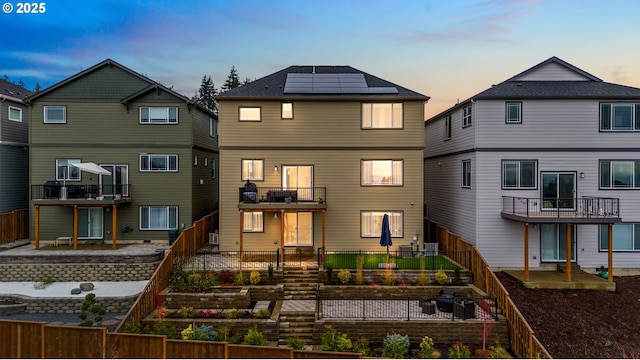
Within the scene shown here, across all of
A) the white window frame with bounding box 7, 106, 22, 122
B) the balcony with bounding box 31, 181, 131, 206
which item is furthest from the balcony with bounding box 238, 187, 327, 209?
the white window frame with bounding box 7, 106, 22, 122

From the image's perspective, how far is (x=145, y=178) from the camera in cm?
1942

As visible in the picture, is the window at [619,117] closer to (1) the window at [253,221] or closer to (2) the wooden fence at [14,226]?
(1) the window at [253,221]

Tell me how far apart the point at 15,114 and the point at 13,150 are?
2.26m

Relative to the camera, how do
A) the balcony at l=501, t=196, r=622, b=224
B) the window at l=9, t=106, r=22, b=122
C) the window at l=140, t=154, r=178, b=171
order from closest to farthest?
the balcony at l=501, t=196, r=622, b=224
the window at l=140, t=154, r=178, b=171
the window at l=9, t=106, r=22, b=122

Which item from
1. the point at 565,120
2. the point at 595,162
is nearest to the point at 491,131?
the point at 565,120

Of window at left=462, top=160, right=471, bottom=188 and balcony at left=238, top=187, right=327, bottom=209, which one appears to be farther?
window at left=462, top=160, right=471, bottom=188

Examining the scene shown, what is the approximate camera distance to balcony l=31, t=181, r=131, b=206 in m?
17.3

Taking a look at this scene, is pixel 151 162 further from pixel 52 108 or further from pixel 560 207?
pixel 560 207

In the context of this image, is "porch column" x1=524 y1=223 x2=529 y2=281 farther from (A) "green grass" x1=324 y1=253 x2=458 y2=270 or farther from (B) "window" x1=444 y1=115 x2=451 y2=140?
(B) "window" x1=444 y1=115 x2=451 y2=140

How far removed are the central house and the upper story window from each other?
2.0 inches

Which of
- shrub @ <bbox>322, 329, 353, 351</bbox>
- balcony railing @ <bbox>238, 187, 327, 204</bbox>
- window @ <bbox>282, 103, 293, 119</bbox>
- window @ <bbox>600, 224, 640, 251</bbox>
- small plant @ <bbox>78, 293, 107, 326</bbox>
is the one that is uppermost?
window @ <bbox>282, 103, 293, 119</bbox>

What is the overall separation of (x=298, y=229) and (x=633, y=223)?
1630 cm

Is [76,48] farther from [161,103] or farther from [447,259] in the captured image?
[447,259]

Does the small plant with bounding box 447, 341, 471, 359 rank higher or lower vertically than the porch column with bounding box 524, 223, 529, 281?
lower
